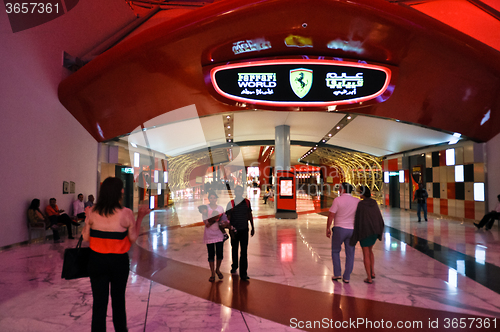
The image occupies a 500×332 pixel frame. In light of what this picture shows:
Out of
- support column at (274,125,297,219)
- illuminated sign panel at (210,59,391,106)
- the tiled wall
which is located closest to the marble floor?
illuminated sign panel at (210,59,391,106)

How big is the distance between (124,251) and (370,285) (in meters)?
3.67

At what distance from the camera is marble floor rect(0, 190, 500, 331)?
338 cm

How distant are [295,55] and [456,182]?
32.4 ft

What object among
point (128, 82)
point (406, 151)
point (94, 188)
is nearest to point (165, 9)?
point (128, 82)

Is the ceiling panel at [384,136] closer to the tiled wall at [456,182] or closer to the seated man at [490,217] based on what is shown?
the tiled wall at [456,182]

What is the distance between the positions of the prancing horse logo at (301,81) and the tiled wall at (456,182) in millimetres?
8058

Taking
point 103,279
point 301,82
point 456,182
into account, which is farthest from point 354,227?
point 456,182

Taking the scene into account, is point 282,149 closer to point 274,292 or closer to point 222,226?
point 222,226

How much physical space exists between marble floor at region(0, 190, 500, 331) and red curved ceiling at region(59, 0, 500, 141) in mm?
4114

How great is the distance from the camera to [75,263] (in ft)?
8.75

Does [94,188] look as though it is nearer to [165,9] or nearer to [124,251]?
[165,9]

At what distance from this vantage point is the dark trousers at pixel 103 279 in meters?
2.51

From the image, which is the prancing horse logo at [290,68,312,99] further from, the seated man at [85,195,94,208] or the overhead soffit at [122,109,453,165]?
the seated man at [85,195,94,208]

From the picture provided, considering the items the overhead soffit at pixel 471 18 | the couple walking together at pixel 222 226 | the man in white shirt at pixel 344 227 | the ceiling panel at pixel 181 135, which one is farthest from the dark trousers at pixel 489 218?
the ceiling panel at pixel 181 135
